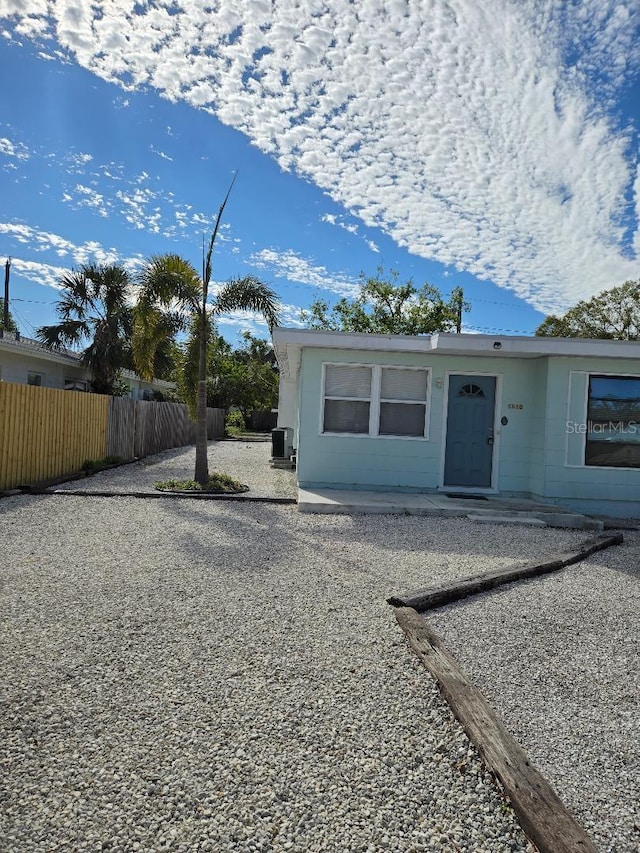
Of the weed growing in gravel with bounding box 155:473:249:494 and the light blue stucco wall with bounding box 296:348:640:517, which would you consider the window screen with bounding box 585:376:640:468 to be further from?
the weed growing in gravel with bounding box 155:473:249:494

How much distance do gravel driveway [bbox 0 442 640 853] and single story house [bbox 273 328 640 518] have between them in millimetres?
4262

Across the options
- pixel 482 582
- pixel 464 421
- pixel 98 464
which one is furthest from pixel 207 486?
pixel 482 582

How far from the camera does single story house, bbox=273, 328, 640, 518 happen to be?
30.3 feet

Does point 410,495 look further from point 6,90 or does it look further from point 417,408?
point 6,90

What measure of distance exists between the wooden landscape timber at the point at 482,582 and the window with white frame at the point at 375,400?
3799mm

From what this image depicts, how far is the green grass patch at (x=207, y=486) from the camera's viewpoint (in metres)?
9.73

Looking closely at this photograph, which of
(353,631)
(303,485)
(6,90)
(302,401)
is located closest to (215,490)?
(303,485)

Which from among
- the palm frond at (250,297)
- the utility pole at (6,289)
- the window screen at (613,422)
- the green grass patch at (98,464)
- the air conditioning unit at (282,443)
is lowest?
the green grass patch at (98,464)

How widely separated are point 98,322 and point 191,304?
10116 mm

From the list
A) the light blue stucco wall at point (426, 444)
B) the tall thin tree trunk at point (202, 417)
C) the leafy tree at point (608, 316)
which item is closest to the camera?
the light blue stucco wall at point (426, 444)

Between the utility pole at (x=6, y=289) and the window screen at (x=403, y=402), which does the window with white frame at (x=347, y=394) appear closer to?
the window screen at (x=403, y=402)

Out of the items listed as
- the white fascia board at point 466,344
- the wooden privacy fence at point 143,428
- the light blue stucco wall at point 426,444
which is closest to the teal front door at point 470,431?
the light blue stucco wall at point 426,444

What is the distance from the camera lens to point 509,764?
2.24m

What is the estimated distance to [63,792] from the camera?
2.07 m
